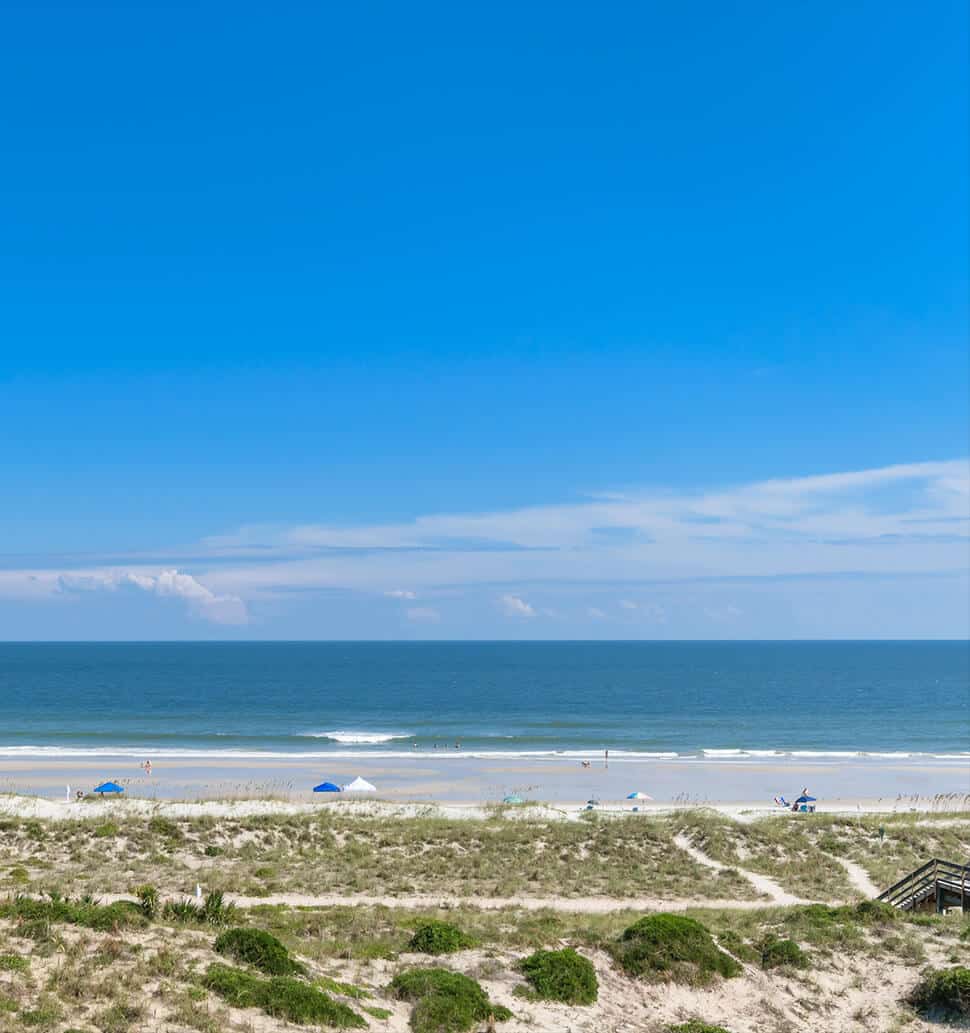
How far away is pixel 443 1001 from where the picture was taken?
13789 millimetres

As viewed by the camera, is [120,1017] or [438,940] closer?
[120,1017]

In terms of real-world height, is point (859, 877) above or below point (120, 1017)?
below

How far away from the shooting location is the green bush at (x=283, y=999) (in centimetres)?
1247

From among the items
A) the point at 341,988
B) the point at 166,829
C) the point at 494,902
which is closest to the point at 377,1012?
the point at 341,988

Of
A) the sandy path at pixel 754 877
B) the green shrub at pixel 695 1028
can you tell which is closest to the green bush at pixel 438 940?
the green shrub at pixel 695 1028

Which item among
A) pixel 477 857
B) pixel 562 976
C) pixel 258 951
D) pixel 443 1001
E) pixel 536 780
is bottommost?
pixel 536 780

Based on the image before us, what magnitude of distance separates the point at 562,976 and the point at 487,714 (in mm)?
86283

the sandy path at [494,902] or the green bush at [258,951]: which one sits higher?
the green bush at [258,951]

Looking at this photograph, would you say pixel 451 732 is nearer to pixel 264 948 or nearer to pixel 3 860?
pixel 3 860

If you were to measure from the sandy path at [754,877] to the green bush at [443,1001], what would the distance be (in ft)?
46.0

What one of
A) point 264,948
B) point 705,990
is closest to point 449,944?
point 264,948

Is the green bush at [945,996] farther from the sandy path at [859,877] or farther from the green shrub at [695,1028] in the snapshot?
the sandy path at [859,877]

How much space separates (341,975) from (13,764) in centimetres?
6026

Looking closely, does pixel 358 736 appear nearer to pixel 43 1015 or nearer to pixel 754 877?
pixel 754 877
